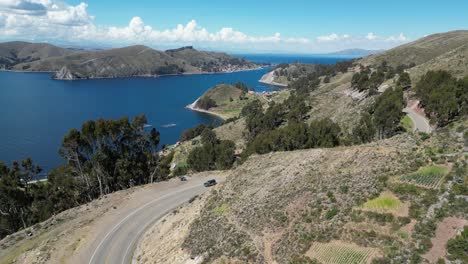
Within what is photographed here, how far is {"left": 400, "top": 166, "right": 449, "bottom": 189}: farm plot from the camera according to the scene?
26.2m

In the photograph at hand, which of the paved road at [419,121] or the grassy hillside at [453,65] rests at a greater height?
the grassy hillside at [453,65]

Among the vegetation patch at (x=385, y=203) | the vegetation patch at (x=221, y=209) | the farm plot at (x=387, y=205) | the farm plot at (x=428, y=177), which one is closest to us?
the farm plot at (x=387, y=205)

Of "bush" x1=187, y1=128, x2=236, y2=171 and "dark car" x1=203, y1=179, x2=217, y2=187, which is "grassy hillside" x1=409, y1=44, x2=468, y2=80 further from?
"dark car" x1=203, y1=179, x2=217, y2=187

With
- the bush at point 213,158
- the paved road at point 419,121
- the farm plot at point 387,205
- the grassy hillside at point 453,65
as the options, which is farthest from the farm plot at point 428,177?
the grassy hillside at point 453,65

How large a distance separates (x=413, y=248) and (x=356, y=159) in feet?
45.4

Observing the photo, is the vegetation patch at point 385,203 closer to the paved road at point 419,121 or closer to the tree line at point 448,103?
the tree line at point 448,103

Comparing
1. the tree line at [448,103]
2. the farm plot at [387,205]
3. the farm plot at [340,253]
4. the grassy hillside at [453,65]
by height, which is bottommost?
the farm plot at [340,253]

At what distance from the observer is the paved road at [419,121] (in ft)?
174

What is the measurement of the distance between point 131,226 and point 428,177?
33.4 meters

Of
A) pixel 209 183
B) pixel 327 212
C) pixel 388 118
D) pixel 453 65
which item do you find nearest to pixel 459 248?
pixel 327 212

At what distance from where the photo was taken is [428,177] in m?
27.0

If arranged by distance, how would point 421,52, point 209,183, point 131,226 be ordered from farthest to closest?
point 421,52 < point 209,183 < point 131,226

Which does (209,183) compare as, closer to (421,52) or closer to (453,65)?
(453,65)

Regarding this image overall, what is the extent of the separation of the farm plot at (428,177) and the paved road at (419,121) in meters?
26.3
